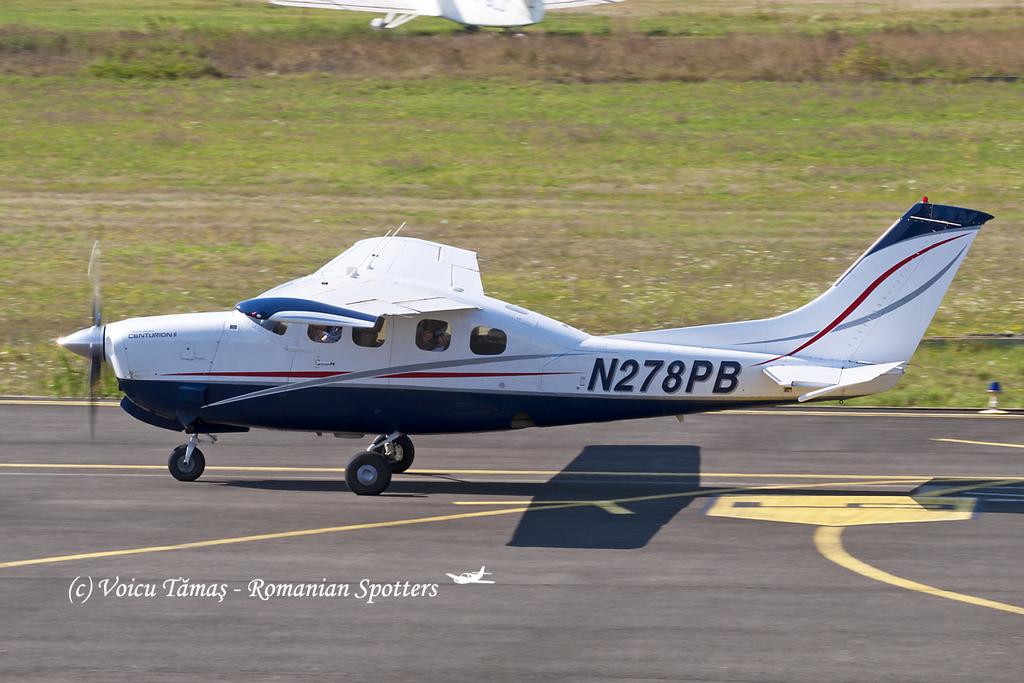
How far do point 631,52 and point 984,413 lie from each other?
114ft

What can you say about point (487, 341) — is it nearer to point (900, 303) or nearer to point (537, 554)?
point (537, 554)

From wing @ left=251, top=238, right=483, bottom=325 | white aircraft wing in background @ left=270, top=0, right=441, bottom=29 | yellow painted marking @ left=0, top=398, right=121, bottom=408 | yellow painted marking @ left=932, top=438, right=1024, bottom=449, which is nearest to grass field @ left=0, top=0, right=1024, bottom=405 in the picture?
yellow painted marking @ left=0, top=398, right=121, bottom=408

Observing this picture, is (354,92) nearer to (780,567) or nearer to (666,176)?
(666,176)

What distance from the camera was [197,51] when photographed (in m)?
52.5

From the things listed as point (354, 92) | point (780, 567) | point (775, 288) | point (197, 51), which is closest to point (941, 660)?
point (780, 567)

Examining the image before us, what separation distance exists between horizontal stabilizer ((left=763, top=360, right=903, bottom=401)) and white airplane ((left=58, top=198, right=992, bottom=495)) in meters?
0.05

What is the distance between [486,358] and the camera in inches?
666

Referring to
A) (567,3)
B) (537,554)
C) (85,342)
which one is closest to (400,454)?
(537,554)

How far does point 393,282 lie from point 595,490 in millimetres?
3840

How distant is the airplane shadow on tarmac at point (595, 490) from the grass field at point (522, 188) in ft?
19.8

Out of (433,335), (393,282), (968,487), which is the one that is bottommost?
(968,487)

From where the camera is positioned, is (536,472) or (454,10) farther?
(454,10)

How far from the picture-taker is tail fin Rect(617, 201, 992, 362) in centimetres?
1666

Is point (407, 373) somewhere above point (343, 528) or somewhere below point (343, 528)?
above
